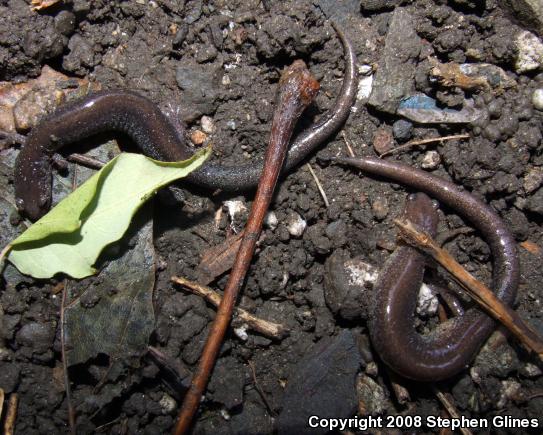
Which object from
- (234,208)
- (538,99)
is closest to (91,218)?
(234,208)

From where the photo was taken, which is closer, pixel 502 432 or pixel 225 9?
pixel 502 432

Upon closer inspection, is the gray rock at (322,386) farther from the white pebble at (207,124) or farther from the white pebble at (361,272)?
the white pebble at (207,124)

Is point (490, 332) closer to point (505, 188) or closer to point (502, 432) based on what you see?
point (502, 432)

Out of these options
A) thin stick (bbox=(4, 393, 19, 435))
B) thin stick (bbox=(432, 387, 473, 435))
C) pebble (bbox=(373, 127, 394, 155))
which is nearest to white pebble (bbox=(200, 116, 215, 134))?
pebble (bbox=(373, 127, 394, 155))

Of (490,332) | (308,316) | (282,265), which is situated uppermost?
(282,265)

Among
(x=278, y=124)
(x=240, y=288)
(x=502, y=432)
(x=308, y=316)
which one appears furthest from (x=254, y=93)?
(x=502, y=432)

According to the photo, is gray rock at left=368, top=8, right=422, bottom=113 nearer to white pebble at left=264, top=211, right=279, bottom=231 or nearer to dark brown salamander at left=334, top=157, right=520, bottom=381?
dark brown salamander at left=334, top=157, right=520, bottom=381

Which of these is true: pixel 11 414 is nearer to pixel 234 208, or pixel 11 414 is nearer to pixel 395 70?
pixel 234 208

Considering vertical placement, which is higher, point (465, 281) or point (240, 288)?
point (240, 288)
